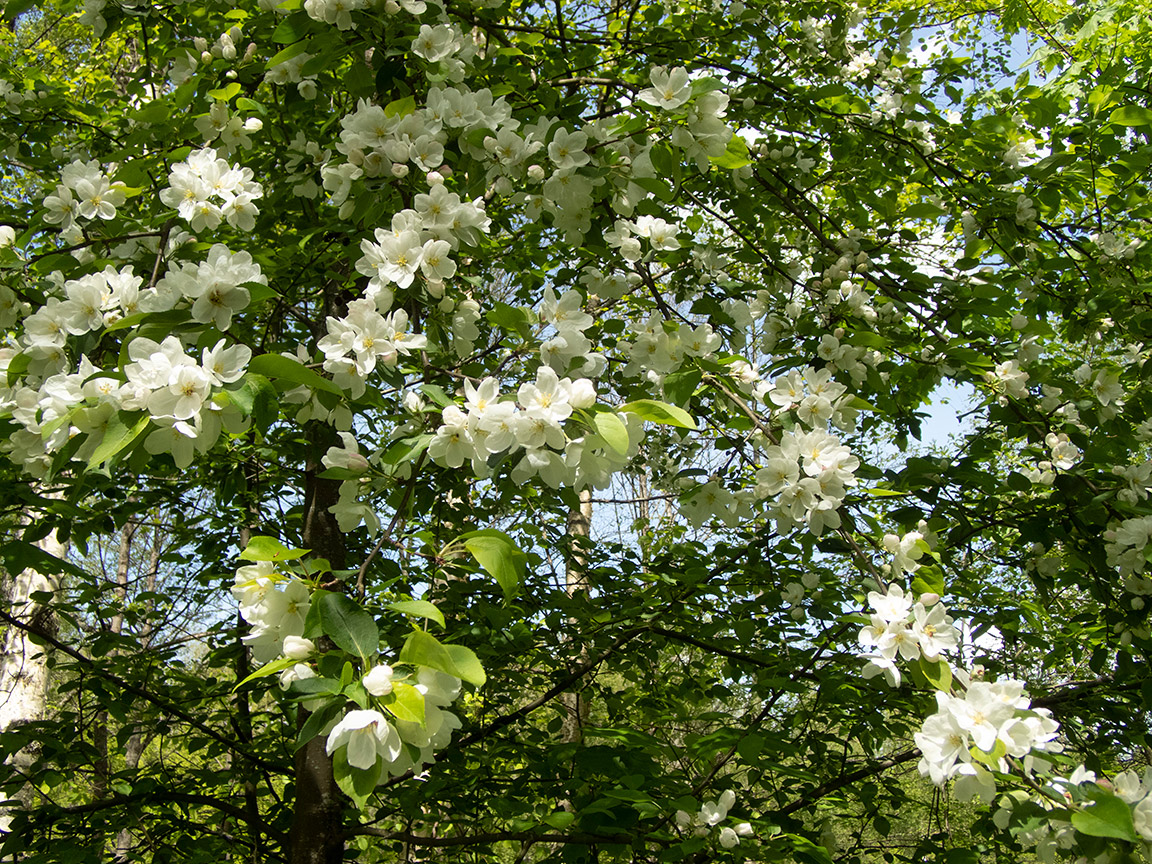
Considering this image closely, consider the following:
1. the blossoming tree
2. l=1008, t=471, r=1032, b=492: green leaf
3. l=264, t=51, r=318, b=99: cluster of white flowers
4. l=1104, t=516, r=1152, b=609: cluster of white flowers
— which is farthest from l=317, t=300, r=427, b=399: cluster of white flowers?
l=1008, t=471, r=1032, b=492: green leaf

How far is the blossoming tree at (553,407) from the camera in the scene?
49.8 inches

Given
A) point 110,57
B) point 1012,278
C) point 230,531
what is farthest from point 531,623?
point 110,57

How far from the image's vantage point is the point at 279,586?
140 centimetres

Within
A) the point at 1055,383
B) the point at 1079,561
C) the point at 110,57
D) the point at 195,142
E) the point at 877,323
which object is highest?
the point at 110,57

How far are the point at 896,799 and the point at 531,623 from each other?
1549mm

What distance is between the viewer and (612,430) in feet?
4.09

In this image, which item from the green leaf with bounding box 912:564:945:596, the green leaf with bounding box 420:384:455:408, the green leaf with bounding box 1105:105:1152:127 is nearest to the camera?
the green leaf with bounding box 420:384:455:408

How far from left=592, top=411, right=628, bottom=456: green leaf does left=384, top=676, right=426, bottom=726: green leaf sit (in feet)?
1.46

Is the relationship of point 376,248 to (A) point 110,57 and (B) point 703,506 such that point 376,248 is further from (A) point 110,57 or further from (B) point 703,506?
(A) point 110,57

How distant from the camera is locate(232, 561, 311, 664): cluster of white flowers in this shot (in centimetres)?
123

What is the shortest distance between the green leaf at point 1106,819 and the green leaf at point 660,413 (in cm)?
77

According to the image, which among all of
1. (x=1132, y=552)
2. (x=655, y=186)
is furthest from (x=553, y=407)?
(x=1132, y=552)

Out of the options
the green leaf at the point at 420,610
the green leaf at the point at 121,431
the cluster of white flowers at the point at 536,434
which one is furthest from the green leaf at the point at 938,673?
the green leaf at the point at 121,431

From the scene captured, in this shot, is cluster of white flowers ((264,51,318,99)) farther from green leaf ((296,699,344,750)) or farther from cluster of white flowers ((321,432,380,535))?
green leaf ((296,699,344,750))
